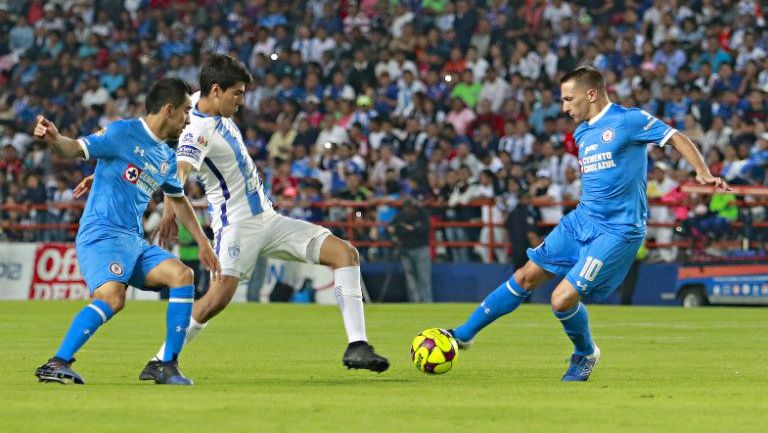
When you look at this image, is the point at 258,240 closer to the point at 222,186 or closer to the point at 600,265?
the point at 222,186

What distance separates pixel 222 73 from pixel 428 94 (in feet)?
60.8

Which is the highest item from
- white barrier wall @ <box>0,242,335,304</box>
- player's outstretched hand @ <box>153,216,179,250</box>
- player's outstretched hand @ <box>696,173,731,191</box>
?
player's outstretched hand @ <box>696,173,731,191</box>

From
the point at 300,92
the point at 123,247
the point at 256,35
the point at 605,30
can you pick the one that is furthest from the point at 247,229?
the point at 256,35

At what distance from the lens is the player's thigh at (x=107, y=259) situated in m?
9.69

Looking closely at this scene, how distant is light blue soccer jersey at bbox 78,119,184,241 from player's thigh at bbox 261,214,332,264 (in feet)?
3.79

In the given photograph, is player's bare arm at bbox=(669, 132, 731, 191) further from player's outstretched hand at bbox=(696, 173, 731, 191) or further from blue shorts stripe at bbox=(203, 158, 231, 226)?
blue shorts stripe at bbox=(203, 158, 231, 226)

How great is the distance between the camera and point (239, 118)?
31.0 metres

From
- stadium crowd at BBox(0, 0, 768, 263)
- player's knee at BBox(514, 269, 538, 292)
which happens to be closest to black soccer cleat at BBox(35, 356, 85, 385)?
player's knee at BBox(514, 269, 538, 292)

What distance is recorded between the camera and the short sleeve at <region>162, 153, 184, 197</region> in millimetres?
10227

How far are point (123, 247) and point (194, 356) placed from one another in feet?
10.7

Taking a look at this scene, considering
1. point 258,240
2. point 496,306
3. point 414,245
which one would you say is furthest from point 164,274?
point 414,245

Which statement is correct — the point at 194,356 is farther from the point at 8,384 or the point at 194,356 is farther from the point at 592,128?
the point at 592,128

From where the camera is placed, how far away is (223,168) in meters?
10.7

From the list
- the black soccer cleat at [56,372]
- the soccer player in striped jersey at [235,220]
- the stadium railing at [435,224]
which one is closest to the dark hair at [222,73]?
the soccer player in striped jersey at [235,220]
